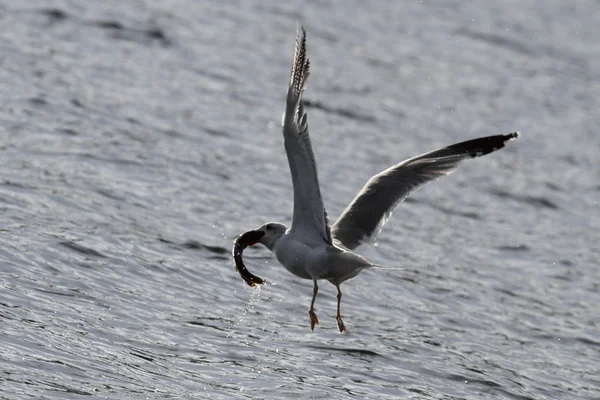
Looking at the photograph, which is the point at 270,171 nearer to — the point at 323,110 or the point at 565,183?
the point at 323,110

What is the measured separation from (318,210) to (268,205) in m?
4.64

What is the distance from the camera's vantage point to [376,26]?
22.4 m

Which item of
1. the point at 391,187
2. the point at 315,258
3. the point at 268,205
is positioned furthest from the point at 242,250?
the point at 268,205

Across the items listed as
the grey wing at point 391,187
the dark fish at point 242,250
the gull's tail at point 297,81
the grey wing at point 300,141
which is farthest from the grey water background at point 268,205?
the gull's tail at point 297,81

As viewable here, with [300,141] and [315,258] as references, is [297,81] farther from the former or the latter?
[315,258]

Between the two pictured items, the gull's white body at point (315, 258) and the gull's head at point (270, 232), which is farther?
the gull's head at point (270, 232)

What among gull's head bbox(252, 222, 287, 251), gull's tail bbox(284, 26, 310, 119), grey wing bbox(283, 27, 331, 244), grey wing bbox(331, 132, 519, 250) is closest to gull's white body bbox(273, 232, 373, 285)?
gull's head bbox(252, 222, 287, 251)

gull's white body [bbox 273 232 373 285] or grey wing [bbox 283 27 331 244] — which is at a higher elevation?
grey wing [bbox 283 27 331 244]

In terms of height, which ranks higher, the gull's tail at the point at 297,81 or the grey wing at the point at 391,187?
the gull's tail at the point at 297,81

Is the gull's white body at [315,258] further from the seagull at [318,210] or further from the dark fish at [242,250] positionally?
the dark fish at [242,250]

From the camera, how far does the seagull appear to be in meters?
7.55

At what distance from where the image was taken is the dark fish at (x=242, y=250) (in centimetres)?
811

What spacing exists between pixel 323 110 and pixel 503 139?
8.38 meters

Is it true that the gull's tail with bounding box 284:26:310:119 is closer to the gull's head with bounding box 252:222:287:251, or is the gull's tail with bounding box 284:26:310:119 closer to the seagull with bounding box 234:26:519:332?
the seagull with bounding box 234:26:519:332
